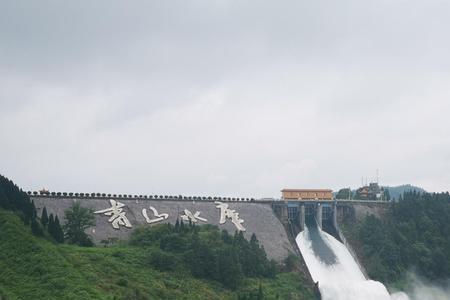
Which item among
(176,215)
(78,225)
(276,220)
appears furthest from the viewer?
(276,220)

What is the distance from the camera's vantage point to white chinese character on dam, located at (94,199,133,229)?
177ft

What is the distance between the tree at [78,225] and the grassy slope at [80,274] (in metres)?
2.09

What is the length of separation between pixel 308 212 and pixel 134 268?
32614mm

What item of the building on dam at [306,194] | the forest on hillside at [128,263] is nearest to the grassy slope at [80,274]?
the forest on hillside at [128,263]

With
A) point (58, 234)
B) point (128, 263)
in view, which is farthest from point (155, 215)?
point (58, 234)

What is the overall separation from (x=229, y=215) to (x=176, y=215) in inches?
250

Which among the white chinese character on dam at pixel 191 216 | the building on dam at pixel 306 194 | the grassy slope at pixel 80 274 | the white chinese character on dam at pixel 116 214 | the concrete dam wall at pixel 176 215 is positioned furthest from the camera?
the building on dam at pixel 306 194

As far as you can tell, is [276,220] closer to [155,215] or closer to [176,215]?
[176,215]

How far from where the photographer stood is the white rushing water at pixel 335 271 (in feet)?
182

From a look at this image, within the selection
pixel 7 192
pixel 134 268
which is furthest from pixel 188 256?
pixel 7 192

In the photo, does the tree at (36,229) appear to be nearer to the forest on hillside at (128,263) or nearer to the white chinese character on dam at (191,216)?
the forest on hillside at (128,263)

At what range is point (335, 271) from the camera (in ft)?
196

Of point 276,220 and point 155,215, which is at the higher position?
point 155,215

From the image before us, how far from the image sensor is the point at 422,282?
6141 centimetres
